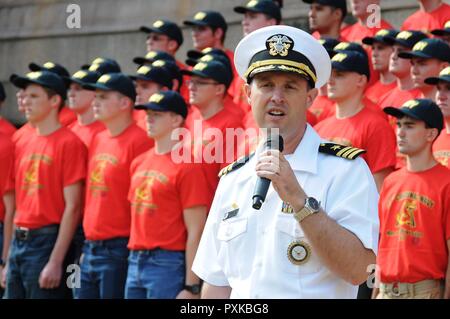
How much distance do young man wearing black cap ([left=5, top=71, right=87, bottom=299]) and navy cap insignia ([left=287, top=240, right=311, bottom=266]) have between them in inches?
188

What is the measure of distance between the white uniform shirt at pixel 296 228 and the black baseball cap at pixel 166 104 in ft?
12.8

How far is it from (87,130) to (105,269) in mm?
1658

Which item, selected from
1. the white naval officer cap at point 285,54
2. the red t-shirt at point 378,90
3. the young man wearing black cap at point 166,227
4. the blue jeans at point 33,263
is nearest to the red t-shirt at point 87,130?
the blue jeans at point 33,263

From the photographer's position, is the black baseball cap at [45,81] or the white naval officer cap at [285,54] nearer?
the white naval officer cap at [285,54]

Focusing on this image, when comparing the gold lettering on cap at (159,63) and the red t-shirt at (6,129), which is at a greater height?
the gold lettering on cap at (159,63)

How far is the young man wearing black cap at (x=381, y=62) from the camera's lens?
863 centimetres

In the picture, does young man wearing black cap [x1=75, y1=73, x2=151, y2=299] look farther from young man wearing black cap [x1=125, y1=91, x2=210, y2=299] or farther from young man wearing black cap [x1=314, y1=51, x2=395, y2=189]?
young man wearing black cap [x1=314, y1=51, x2=395, y2=189]

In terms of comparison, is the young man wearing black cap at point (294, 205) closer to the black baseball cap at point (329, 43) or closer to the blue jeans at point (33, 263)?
the black baseball cap at point (329, 43)

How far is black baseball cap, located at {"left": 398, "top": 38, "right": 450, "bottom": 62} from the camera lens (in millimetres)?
7930

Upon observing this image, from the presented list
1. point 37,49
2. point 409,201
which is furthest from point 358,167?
point 37,49

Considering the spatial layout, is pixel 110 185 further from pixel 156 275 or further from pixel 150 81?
pixel 150 81

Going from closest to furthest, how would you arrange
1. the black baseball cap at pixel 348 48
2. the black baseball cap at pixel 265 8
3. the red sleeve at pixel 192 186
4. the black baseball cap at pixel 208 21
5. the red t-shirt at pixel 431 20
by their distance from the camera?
1. the red sleeve at pixel 192 186
2. the black baseball cap at pixel 348 48
3. the red t-shirt at pixel 431 20
4. the black baseball cap at pixel 265 8
5. the black baseball cap at pixel 208 21

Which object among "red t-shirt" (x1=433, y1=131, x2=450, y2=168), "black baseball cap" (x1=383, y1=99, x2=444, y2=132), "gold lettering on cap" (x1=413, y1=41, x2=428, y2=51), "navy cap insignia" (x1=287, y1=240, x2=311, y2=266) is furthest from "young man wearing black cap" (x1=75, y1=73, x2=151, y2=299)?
"navy cap insignia" (x1=287, y1=240, x2=311, y2=266)

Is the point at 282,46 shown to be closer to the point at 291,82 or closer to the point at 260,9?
the point at 291,82
